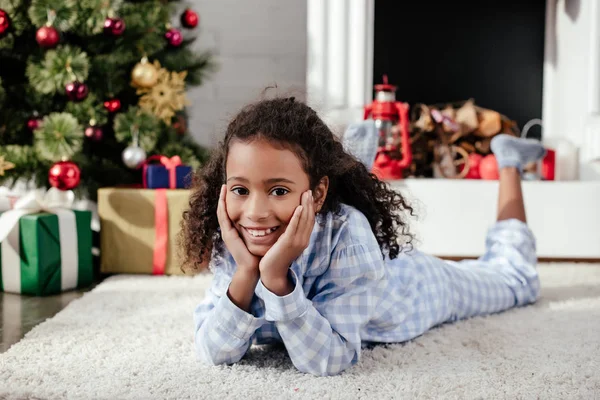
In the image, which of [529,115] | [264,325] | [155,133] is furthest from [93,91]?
[529,115]

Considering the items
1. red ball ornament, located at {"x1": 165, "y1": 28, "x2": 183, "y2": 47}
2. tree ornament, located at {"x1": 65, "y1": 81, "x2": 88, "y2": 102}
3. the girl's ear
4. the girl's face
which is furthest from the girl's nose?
red ball ornament, located at {"x1": 165, "y1": 28, "x2": 183, "y2": 47}

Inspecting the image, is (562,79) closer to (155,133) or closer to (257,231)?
(155,133)

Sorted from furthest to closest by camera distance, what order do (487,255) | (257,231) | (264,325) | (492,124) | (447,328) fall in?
(492,124), (487,255), (447,328), (264,325), (257,231)

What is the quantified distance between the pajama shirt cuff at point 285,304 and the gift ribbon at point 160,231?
979 millimetres

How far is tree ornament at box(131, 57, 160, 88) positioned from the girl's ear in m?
1.19

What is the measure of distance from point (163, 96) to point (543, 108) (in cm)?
139

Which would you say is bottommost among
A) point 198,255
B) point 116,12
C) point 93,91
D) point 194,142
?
point 198,255

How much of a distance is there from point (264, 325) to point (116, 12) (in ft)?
4.30

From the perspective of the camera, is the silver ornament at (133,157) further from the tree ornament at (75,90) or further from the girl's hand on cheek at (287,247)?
the girl's hand on cheek at (287,247)

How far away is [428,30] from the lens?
2527 millimetres

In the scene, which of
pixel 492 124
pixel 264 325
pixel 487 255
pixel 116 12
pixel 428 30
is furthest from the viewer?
pixel 428 30

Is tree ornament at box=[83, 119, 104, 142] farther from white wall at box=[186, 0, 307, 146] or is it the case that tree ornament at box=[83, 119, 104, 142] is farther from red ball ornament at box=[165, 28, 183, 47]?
white wall at box=[186, 0, 307, 146]

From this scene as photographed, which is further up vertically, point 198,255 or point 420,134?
point 420,134

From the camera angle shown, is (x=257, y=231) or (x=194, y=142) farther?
(x=194, y=142)
